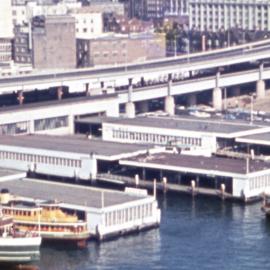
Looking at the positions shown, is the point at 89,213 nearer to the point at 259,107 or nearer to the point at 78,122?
the point at 78,122

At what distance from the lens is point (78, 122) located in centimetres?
2542

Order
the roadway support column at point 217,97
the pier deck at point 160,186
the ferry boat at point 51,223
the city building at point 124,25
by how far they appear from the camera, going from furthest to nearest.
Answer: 1. the city building at point 124,25
2. the roadway support column at point 217,97
3. the pier deck at point 160,186
4. the ferry boat at point 51,223

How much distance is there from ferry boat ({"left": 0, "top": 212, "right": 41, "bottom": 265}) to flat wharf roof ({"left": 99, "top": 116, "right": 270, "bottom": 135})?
304 inches

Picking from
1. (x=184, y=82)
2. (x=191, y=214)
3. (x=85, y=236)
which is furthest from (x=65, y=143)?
(x=184, y=82)

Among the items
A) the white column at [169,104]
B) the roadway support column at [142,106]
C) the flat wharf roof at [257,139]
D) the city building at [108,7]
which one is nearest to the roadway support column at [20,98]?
the roadway support column at [142,106]

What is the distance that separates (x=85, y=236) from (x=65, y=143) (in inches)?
212

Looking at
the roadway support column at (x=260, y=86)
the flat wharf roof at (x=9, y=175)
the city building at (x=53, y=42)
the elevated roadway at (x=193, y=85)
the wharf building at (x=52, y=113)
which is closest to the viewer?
the flat wharf roof at (x=9, y=175)

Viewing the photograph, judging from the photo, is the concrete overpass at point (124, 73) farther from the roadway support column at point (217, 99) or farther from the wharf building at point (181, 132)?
the wharf building at point (181, 132)

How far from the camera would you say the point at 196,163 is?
68.1ft

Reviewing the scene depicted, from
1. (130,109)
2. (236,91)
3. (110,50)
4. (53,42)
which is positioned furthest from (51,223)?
(110,50)

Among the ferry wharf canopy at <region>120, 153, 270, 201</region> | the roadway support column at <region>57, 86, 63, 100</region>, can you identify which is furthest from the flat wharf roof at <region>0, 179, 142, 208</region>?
the roadway support column at <region>57, 86, 63, 100</region>

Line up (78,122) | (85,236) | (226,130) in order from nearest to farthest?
(85,236) < (226,130) < (78,122)

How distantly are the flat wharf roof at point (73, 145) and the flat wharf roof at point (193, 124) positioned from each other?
4.64 feet

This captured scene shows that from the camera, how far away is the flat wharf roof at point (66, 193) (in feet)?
57.8
